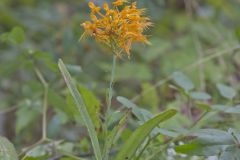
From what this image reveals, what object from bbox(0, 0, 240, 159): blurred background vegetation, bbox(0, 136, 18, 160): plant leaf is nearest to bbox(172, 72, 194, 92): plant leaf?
bbox(0, 0, 240, 159): blurred background vegetation

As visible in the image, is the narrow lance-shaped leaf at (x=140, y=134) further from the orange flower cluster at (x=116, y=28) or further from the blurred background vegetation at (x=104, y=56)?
the blurred background vegetation at (x=104, y=56)

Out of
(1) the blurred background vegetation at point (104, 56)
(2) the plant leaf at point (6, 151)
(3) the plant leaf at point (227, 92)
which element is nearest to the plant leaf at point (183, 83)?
(3) the plant leaf at point (227, 92)

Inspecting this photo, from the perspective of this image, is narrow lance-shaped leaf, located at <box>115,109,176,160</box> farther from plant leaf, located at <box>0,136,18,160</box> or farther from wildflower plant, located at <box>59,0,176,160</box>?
plant leaf, located at <box>0,136,18,160</box>

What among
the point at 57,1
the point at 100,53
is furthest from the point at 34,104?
the point at 57,1

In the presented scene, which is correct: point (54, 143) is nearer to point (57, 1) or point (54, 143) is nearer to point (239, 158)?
point (239, 158)

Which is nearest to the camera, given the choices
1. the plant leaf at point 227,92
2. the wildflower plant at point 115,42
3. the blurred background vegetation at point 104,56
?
the wildflower plant at point 115,42
